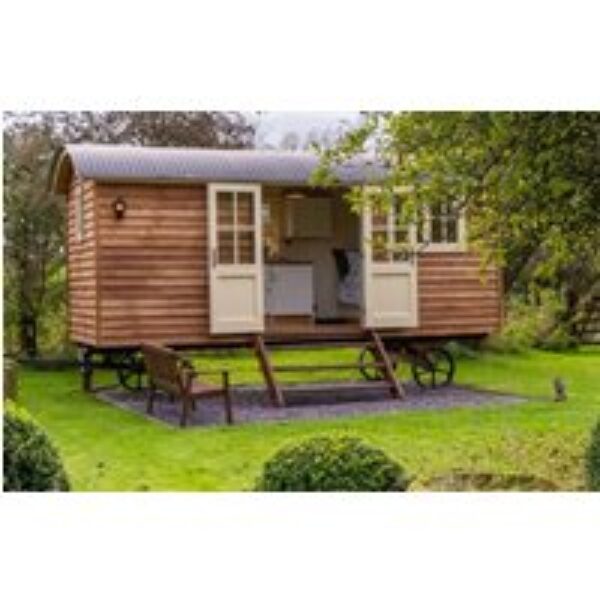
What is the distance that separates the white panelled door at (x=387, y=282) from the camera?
35.4ft

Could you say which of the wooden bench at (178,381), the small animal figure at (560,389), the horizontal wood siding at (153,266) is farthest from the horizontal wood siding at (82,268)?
the small animal figure at (560,389)

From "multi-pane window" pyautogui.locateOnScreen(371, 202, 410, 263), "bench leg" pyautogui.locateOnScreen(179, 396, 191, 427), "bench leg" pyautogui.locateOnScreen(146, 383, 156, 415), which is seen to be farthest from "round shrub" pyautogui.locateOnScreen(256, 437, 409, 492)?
"multi-pane window" pyautogui.locateOnScreen(371, 202, 410, 263)

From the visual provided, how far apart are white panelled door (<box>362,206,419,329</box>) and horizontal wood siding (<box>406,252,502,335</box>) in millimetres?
116

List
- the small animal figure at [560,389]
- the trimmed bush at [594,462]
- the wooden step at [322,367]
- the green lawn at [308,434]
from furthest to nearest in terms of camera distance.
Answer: the wooden step at [322,367]
the small animal figure at [560,389]
the green lawn at [308,434]
the trimmed bush at [594,462]

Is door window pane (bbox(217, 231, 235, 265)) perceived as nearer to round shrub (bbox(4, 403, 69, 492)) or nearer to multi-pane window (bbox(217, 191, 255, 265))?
multi-pane window (bbox(217, 191, 255, 265))

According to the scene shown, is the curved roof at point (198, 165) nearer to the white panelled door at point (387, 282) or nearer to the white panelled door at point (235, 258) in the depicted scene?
the white panelled door at point (235, 258)

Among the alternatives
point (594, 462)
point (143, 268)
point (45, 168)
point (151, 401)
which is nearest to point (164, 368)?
point (151, 401)

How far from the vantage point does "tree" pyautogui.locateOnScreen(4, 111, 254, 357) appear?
10.9 meters

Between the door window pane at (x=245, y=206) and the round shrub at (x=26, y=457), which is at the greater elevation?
the door window pane at (x=245, y=206)

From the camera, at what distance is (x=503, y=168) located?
7.48 meters
